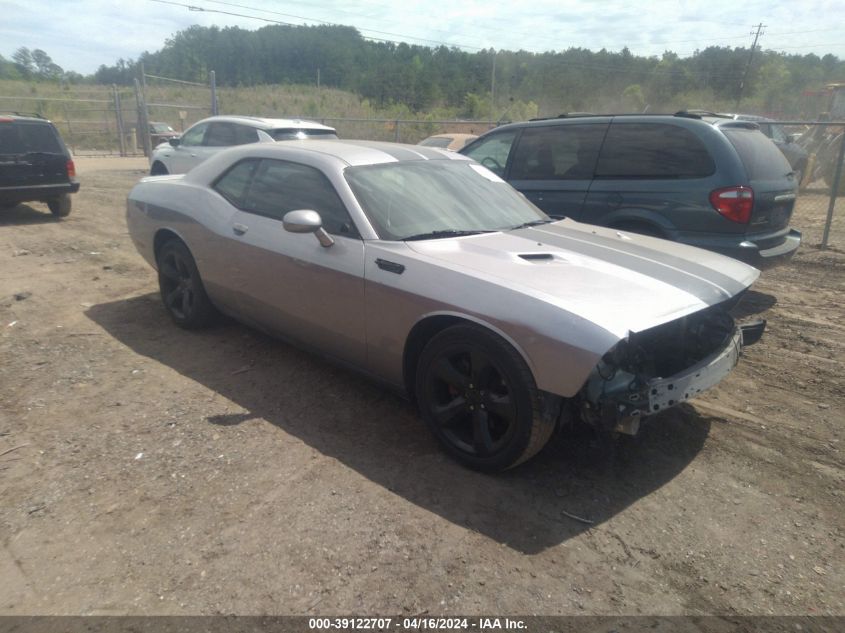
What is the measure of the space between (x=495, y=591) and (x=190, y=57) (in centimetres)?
7239

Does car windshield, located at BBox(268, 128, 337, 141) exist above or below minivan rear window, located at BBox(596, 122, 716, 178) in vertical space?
below

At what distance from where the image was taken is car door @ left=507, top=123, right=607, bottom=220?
5996mm

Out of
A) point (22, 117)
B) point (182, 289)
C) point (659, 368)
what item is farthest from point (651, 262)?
point (22, 117)

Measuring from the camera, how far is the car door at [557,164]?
6.00m

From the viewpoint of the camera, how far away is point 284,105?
1694 inches

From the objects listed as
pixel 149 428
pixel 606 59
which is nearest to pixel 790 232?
pixel 149 428

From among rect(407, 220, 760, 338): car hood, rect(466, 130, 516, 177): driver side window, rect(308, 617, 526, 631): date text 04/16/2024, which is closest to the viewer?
rect(308, 617, 526, 631): date text 04/16/2024

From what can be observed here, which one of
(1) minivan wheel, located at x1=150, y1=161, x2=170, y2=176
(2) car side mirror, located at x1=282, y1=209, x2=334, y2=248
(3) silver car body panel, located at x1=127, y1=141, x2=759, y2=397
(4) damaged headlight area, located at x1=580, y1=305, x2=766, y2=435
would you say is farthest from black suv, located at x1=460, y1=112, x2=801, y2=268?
(1) minivan wheel, located at x1=150, y1=161, x2=170, y2=176

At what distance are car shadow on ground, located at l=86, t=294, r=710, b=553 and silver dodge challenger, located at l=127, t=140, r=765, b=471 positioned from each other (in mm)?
213

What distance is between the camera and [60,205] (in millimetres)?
9789

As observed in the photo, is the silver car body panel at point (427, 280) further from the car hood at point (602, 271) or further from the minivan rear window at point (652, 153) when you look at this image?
the minivan rear window at point (652, 153)

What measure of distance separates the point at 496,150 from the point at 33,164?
7326 millimetres

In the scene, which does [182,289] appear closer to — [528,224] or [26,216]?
[528,224]

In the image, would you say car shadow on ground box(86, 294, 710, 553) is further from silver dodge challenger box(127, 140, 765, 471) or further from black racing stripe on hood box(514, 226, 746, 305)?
black racing stripe on hood box(514, 226, 746, 305)
